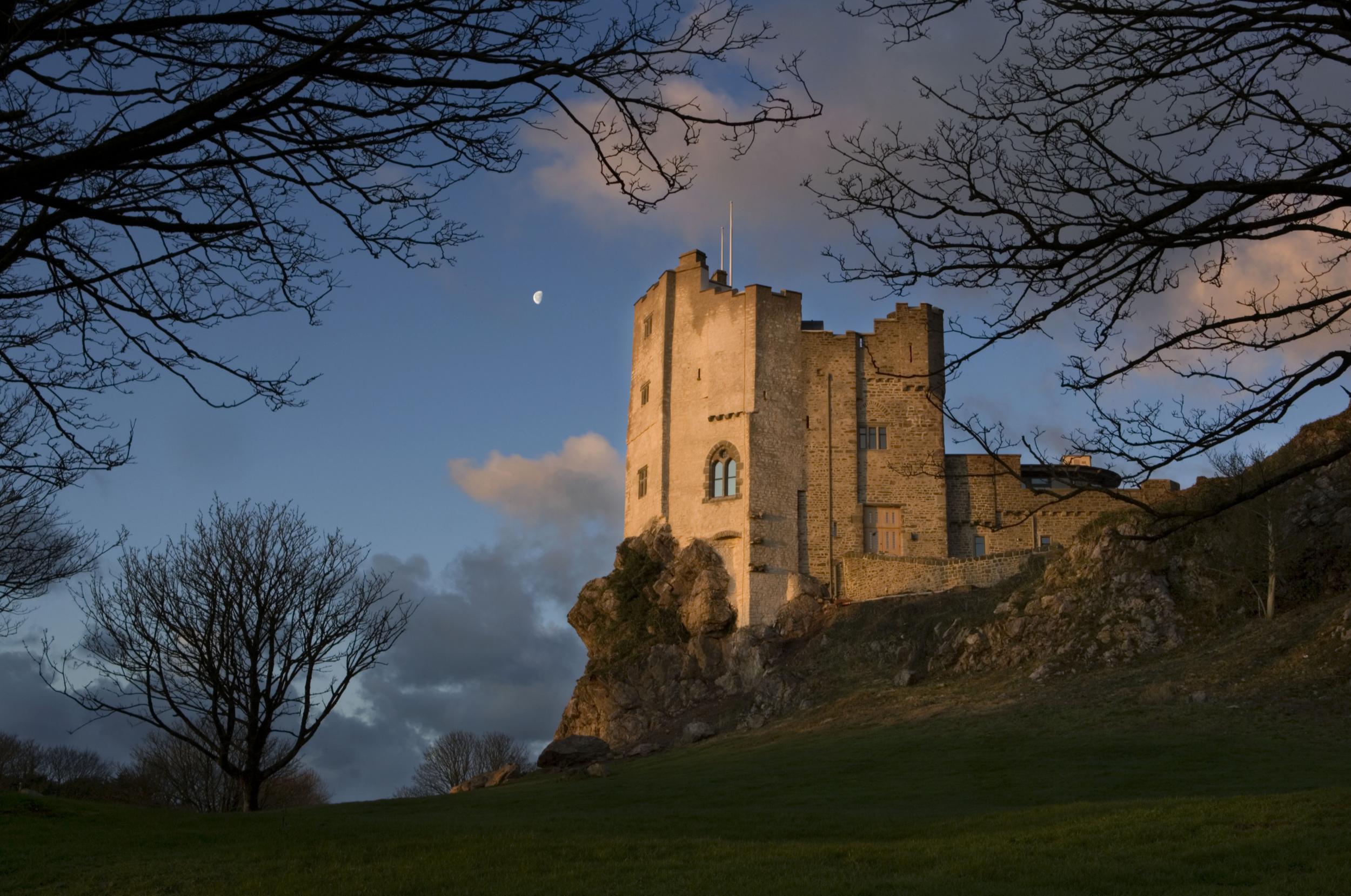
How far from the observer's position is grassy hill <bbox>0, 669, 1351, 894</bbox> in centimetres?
1181

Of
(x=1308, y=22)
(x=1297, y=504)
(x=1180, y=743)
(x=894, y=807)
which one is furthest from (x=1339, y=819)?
(x=1297, y=504)

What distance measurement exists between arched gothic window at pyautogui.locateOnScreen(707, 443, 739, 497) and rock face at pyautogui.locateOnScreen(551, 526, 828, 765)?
2.06 m

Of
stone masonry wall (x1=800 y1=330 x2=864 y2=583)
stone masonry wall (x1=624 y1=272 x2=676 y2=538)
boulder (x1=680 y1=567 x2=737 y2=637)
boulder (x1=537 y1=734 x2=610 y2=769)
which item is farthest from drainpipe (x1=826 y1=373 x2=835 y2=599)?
boulder (x1=537 y1=734 x2=610 y2=769)

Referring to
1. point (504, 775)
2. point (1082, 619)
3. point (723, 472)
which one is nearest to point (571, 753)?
point (504, 775)

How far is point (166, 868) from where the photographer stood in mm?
13094

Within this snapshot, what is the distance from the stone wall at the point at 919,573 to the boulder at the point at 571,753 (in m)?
11.8

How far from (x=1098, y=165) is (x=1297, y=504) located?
28773mm

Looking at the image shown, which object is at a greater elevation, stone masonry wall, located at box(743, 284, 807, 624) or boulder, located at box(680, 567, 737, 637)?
stone masonry wall, located at box(743, 284, 807, 624)

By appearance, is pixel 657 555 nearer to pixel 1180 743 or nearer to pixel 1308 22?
pixel 1180 743

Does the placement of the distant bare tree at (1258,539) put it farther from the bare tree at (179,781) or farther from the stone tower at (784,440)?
the bare tree at (179,781)

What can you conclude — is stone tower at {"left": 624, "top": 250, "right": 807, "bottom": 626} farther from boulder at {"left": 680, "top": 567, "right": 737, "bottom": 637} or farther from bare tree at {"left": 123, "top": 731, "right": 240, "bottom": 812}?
bare tree at {"left": 123, "top": 731, "right": 240, "bottom": 812}

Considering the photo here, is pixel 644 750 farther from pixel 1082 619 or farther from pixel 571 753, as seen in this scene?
pixel 1082 619

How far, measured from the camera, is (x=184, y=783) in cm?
4506

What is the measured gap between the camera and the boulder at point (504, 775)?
37.0 meters
